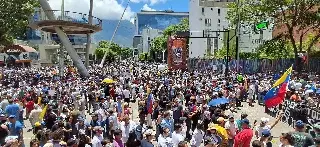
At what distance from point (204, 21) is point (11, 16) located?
172 ft

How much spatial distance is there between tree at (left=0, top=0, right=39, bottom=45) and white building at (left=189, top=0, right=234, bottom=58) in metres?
44.3

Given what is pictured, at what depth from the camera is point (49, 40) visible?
278 feet

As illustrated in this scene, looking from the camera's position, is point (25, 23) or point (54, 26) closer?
point (54, 26)

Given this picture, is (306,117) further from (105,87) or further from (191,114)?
(105,87)

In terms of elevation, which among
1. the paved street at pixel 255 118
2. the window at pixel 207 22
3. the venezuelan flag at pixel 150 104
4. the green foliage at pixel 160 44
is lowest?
the paved street at pixel 255 118

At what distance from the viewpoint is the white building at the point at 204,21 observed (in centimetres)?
9625

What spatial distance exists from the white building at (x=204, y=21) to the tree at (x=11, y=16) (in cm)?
4433

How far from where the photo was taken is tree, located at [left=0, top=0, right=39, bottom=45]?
55.1 metres

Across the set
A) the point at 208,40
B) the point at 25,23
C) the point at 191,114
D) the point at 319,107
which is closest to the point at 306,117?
the point at 319,107

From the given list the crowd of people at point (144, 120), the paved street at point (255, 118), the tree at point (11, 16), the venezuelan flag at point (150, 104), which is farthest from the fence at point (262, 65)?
the venezuelan flag at point (150, 104)

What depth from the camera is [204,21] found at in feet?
331

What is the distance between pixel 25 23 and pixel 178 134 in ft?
167

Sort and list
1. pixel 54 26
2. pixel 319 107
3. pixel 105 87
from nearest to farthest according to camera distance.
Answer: pixel 319 107
pixel 105 87
pixel 54 26

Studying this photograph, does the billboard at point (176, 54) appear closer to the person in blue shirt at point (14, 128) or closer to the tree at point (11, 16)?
the tree at point (11, 16)
